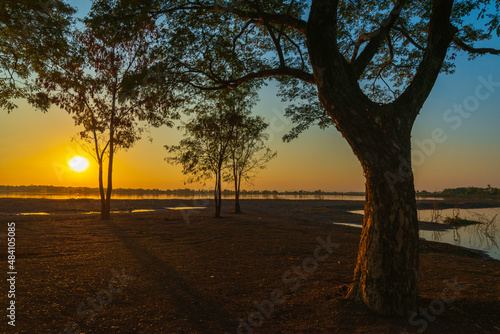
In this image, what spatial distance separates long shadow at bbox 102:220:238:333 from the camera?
4.76 metres

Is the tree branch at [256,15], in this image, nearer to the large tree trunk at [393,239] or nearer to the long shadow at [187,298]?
the large tree trunk at [393,239]

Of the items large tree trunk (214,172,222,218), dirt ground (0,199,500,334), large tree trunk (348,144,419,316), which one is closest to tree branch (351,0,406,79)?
large tree trunk (348,144,419,316)

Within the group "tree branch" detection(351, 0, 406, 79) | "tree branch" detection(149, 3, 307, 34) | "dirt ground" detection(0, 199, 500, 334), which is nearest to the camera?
"dirt ground" detection(0, 199, 500, 334)

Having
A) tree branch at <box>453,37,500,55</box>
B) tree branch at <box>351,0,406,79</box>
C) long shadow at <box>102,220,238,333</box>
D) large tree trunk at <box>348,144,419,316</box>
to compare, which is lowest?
long shadow at <box>102,220,238,333</box>

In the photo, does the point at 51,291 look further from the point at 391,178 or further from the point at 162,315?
the point at 391,178

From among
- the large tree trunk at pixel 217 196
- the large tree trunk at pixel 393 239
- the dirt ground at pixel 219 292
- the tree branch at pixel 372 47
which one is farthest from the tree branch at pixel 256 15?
the large tree trunk at pixel 217 196

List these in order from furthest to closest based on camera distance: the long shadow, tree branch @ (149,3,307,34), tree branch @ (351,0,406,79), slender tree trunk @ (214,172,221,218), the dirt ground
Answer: slender tree trunk @ (214,172,221,218), tree branch @ (149,3,307,34), tree branch @ (351,0,406,79), the long shadow, the dirt ground

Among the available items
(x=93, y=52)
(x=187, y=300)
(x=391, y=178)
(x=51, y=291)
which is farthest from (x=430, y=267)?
(x=93, y=52)

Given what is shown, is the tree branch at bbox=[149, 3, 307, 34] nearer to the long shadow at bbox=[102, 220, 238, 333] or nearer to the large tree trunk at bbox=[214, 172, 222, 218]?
the long shadow at bbox=[102, 220, 238, 333]

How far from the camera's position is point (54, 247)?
33.2 ft

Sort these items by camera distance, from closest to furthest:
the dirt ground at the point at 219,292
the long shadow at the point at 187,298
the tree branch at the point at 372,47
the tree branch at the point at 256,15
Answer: the dirt ground at the point at 219,292 → the long shadow at the point at 187,298 → the tree branch at the point at 372,47 → the tree branch at the point at 256,15

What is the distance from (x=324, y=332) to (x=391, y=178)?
2.64 meters

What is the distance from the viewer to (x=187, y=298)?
224 inches

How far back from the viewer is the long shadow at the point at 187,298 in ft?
15.6
